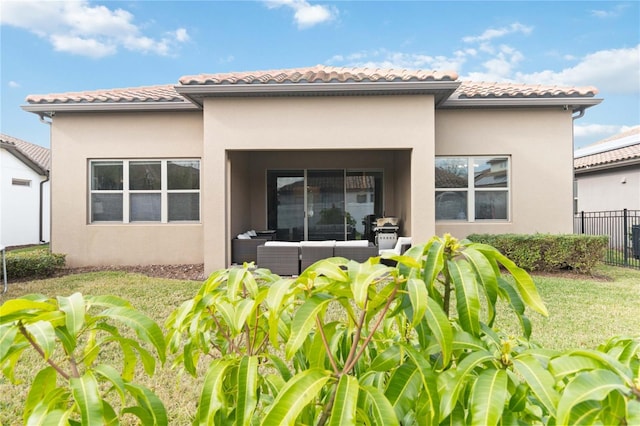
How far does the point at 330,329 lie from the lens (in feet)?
4.52

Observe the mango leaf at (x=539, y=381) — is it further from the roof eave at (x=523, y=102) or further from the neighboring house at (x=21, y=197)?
the neighboring house at (x=21, y=197)

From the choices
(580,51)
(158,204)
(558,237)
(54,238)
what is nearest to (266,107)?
(158,204)

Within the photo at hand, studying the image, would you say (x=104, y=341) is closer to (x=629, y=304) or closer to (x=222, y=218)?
(x=222, y=218)

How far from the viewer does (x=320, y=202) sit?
13195mm

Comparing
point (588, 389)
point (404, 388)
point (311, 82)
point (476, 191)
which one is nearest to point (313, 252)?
point (311, 82)

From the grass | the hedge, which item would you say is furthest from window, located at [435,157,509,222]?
the hedge

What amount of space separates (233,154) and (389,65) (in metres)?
7.98

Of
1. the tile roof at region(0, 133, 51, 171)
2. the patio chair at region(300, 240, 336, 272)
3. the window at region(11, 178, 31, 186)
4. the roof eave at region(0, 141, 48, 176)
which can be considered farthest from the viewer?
the tile roof at region(0, 133, 51, 171)

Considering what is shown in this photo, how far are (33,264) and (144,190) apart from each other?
3.19 meters

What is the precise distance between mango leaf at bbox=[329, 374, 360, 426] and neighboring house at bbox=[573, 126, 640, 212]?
1811cm

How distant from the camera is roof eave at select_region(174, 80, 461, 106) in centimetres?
852

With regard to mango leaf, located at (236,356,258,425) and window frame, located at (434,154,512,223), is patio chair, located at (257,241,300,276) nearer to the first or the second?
window frame, located at (434,154,512,223)

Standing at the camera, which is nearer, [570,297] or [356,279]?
[356,279]

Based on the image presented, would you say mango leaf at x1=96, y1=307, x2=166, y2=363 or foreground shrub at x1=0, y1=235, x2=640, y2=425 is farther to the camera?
mango leaf at x1=96, y1=307, x2=166, y2=363
